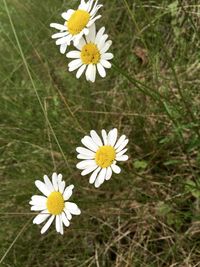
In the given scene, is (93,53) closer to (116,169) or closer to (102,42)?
(102,42)

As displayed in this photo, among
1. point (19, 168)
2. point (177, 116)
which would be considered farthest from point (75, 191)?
point (177, 116)

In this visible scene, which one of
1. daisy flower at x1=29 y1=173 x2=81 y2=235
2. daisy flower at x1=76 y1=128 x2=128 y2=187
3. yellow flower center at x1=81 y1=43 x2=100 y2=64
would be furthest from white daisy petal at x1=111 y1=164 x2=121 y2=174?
yellow flower center at x1=81 y1=43 x2=100 y2=64

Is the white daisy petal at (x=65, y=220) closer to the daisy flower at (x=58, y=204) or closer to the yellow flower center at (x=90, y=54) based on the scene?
the daisy flower at (x=58, y=204)

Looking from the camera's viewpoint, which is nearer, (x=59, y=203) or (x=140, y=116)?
(x=59, y=203)

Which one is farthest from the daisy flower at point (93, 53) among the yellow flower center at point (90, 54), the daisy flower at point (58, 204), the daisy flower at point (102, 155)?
the daisy flower at point (58, 204)

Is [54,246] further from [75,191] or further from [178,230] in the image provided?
[178,230]

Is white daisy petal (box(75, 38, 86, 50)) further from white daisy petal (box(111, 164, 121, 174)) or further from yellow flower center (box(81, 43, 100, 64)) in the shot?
white daisy petal (box(111, 164, 121, 174))

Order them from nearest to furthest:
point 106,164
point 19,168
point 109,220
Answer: point 106,164
point 109,220
point 19,168

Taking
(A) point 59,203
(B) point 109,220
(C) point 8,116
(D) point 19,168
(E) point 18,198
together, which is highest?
(C) point 8,116
